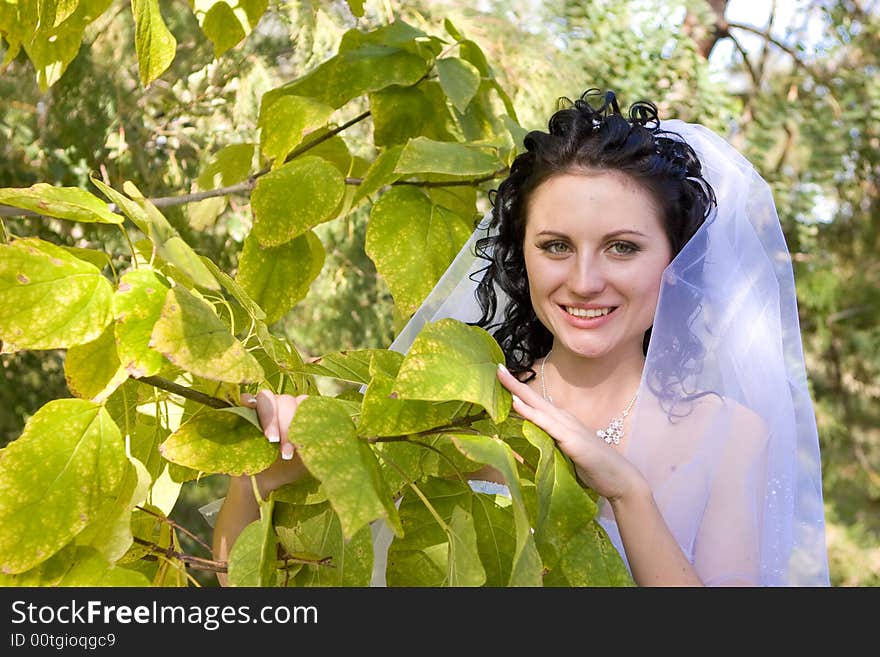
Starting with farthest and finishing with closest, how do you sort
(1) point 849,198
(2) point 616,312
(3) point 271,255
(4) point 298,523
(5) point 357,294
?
1. (1) point 849,198
2. (5) point 357,294
3. (2) point 616,312
4. (3) point 271,255
5. (4) point 298,523

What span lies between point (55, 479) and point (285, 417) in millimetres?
134

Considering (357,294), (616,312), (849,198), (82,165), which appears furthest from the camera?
→ (849,198)

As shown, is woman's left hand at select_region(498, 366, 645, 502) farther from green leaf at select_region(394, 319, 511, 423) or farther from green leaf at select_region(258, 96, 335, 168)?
green leaf at select_region(258, 96, 335, 168)

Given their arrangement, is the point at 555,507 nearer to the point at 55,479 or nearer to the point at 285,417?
the point at 285,417

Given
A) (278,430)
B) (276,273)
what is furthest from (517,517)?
(276,273)

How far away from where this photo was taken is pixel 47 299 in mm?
508

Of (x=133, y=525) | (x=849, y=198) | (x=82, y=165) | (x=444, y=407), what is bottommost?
(x=849, y=198)

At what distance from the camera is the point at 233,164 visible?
99 centimetres

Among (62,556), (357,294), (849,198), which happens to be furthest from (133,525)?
(849,198)

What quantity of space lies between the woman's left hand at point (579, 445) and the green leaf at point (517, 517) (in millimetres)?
81

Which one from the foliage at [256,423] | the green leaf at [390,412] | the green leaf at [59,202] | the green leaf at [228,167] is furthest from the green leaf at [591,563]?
the green leaf at [228,167]

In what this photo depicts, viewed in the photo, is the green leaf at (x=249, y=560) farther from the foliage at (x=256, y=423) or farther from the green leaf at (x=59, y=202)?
the green leaf at (x=59, y=202)
